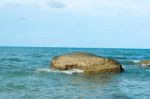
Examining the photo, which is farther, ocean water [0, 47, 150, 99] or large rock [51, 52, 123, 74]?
large rock [51, 52, 123, 74]

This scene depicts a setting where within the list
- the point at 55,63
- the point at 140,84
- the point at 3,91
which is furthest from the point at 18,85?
the point at 55,63

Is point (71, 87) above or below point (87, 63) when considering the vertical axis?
below

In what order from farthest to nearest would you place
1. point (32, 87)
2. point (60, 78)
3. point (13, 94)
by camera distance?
point (60, 78) < point (32, 87) < point (13, 94)

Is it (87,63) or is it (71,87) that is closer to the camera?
(71,87)

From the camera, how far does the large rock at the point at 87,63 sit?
3158 centimetres

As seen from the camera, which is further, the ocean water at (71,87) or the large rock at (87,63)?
the large rock at (87,63)

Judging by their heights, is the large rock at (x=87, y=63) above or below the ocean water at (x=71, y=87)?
above

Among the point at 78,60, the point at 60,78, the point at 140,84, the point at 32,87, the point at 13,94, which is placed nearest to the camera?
the point at 13,94

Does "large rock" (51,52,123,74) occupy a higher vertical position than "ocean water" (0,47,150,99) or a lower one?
higher

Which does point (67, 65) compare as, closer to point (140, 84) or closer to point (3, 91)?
point (140, 84)

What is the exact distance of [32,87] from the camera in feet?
75.6

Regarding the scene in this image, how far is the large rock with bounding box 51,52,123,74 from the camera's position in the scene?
104 ft

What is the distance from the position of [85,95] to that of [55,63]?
13.2m

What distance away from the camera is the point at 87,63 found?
31594mm
